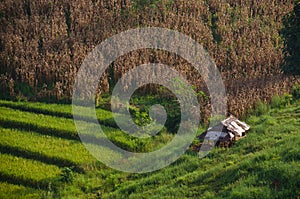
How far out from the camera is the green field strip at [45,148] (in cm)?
1540

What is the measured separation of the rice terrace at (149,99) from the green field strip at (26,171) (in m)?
0.04

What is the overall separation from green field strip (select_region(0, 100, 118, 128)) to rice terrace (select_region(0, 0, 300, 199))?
4 cm

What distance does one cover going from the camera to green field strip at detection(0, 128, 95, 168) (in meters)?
15.4

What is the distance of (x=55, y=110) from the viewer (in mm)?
17891

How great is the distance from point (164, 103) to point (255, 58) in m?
5.39

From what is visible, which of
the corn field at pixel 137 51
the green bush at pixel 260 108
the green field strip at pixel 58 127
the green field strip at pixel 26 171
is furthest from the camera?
the corn field at pixel 137 51

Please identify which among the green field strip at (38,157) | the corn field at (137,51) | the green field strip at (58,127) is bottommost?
the green field strip at (38,157)

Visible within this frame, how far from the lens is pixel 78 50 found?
20.7 meters

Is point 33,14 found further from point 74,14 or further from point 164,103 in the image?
point 164,103

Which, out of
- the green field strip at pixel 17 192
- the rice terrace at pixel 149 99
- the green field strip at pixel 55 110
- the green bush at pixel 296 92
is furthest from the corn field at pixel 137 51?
the green field strip at pixel 17 192

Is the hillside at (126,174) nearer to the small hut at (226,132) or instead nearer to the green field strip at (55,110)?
the green field strip at (55,110)

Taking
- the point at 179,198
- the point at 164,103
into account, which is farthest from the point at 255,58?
the point at 179,198

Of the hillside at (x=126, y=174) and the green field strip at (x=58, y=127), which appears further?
the green field strip at (x=58, y=127)

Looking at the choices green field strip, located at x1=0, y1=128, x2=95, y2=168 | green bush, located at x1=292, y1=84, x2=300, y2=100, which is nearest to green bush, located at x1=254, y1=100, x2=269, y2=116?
green bush, located at x1=292, y1=84, x2=300, y2=100
